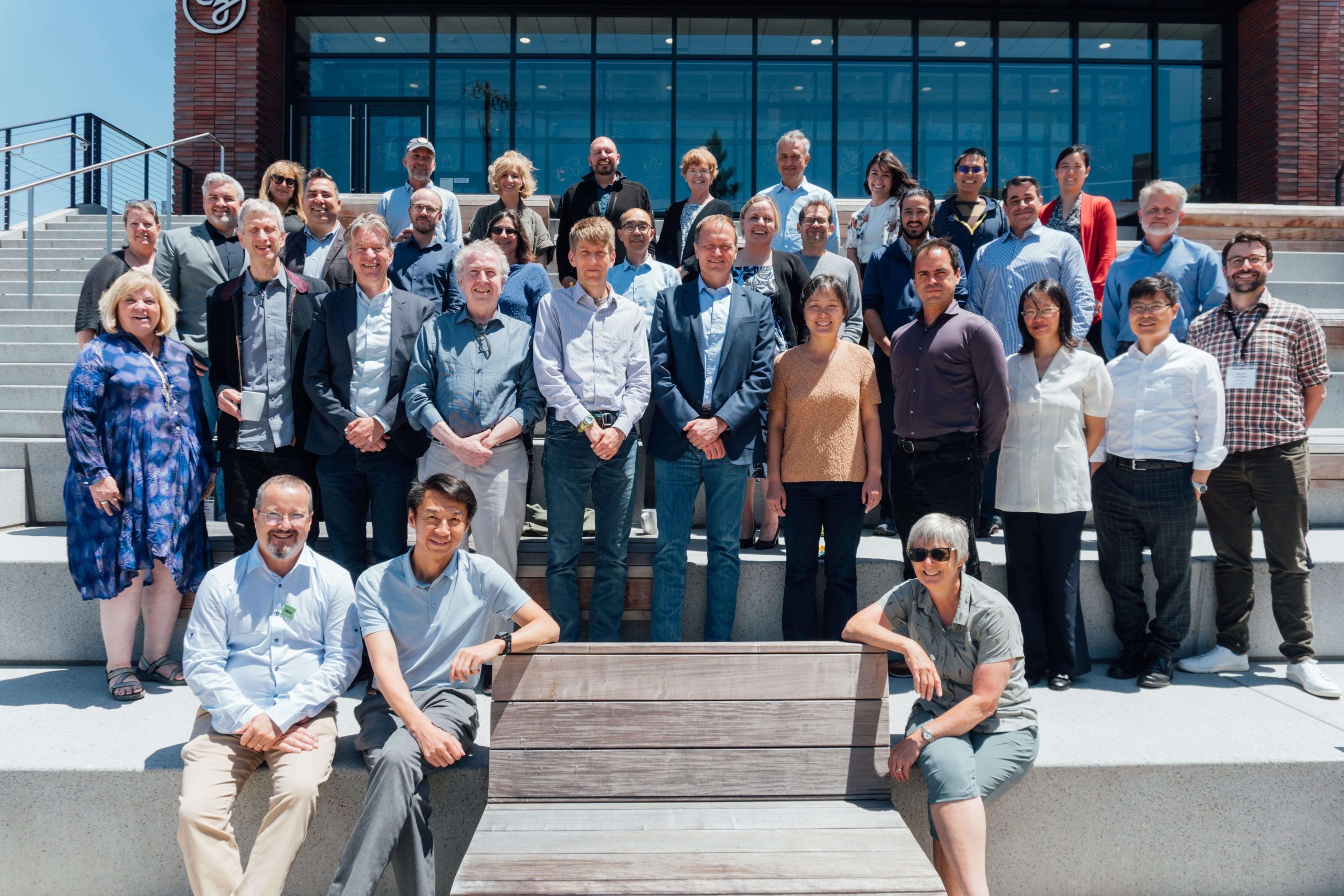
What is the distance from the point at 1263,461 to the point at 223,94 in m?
13.4

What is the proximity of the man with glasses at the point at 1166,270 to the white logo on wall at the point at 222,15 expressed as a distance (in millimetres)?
12534

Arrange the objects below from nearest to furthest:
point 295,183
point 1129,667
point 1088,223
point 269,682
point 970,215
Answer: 1. point 269,682
2. point 1129,667
3. point 970,215
4. point 1088,223
5. point 295,183

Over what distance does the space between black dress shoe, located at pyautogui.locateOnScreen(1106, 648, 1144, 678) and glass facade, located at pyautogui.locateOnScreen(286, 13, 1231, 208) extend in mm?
11286

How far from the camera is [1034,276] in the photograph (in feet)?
16.3

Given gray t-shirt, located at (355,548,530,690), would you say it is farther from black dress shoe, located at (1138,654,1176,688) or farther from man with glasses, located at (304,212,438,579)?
black dress shoe, located at (1138,654,1176,688)

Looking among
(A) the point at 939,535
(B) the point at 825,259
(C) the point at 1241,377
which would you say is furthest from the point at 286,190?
(C) the point at 1241,377

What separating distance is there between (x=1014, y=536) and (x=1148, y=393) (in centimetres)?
92

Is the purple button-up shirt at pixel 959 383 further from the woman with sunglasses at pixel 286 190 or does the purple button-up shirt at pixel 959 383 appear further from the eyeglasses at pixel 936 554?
the woman with sunglasses at pixel 286 190

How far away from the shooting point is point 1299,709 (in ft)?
13.1

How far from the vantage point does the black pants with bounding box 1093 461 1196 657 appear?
4.28 m

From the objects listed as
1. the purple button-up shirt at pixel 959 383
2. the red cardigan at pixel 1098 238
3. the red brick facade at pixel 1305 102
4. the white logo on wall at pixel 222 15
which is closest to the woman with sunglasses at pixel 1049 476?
the purple button-up shirt at pixel 959 383

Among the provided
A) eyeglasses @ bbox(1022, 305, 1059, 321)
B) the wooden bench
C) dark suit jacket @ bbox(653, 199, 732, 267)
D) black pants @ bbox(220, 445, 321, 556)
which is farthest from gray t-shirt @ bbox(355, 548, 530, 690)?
dark suit jacket @ bbox(653, 199, 732, 267)

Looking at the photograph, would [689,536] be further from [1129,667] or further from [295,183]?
[295,183]

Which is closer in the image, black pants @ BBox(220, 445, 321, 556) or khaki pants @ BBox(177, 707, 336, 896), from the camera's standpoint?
khaki pants @ BBox(177, 707, 336, 896)
